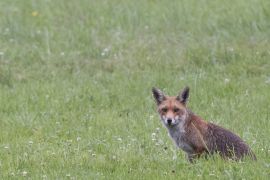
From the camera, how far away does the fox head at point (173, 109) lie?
9.41 metres

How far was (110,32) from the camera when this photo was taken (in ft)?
54.1

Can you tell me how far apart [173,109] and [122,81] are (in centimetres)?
468

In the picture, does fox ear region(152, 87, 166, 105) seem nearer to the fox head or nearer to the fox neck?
the fox head

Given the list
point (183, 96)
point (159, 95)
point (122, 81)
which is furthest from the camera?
point (122, 81)

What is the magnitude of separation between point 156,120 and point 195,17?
18.1 feet

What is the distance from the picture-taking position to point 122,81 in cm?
1410

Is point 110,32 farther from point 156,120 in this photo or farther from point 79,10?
point 156,120

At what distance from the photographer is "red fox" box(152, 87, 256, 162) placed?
9078 millimetres

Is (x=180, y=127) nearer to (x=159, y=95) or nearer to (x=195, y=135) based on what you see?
(x=195, y=135)

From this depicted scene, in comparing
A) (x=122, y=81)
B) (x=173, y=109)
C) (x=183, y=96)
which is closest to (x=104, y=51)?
(x=122, y=81)

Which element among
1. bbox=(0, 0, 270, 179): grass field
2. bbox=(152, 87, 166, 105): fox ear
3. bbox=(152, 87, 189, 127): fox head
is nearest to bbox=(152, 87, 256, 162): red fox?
bbox=(152, 87, 189, 127): fox head

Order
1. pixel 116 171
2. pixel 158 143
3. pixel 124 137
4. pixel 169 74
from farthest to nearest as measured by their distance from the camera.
Answer: pixel 169 74 → pixel 124 137 → pixel 158 143 → pixel 116 171

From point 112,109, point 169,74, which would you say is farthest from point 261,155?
Result: point 169,74

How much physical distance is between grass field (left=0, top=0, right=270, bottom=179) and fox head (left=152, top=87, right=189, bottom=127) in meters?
0.43
